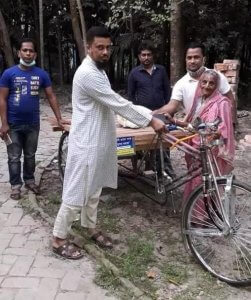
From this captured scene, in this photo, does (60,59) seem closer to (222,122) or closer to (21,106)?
(21,106)

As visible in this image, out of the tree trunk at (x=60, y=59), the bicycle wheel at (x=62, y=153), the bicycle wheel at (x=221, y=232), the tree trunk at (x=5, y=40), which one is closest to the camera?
the bicycle wheel at (x=221, y=232)

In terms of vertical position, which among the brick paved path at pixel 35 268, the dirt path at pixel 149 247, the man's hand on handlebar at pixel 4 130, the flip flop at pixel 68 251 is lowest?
the dirt path at pixel 149 247

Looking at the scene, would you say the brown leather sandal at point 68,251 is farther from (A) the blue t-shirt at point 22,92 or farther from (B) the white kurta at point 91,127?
(A) the blue t-shirt at point 22,92

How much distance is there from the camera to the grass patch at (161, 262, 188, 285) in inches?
132

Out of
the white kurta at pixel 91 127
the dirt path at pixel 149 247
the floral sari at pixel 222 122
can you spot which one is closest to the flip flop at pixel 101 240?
the dirt path at pixel 149 247

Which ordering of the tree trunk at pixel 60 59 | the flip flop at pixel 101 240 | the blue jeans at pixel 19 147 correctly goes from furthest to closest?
the tree trunk at pixel 60 59, the blue jeans at pixel 19 147, the flip flop at pixel 101 240

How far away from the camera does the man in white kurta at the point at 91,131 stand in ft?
10.8

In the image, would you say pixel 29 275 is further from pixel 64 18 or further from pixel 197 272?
pixel 64 18

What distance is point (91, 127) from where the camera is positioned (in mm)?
3383

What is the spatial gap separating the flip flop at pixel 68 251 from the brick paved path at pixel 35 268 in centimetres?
5

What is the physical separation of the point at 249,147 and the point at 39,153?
10.6 feet

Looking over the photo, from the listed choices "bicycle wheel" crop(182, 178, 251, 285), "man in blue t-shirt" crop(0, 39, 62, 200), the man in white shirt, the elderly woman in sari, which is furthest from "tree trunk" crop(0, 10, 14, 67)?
"bicycle wheel" crop(182, 178, 251, 285)

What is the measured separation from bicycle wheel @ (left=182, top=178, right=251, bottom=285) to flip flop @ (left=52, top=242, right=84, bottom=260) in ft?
2.90

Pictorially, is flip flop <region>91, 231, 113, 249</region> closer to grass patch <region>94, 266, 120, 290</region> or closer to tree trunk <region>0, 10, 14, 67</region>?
grass patch <region>94, 266, 120, 290</region>
